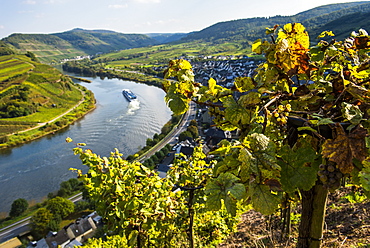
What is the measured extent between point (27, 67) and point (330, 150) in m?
94.6

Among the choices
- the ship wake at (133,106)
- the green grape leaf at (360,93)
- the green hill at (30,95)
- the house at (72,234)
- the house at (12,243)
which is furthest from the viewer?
the green hill at (30,95)

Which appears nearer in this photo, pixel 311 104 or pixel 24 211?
pixel 311 104

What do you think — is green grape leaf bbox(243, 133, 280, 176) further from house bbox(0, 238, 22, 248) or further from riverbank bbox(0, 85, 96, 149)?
riverbank bbox(0, 85, 96, 149)

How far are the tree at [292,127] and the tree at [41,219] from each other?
23069 mm

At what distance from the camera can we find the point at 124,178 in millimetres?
3258

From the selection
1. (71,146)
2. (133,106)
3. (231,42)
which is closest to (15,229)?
(71,146)

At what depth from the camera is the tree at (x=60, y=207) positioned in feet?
68.5

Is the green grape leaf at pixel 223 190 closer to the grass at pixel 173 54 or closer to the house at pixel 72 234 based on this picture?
the house at pixel 72 234

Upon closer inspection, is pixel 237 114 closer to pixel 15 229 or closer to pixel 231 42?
pixel 15 229

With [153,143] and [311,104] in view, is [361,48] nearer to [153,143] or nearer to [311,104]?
[311,104]

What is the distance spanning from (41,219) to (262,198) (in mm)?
24174

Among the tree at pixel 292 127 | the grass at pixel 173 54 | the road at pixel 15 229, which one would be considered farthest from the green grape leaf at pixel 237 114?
the grass at pixel 173 54

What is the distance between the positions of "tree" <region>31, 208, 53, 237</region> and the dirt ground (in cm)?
2015

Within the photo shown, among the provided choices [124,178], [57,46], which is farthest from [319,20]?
[57,46]
